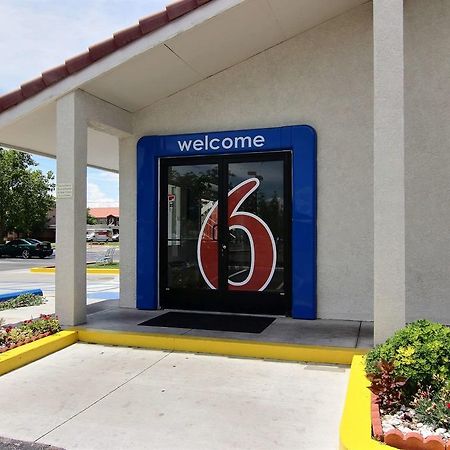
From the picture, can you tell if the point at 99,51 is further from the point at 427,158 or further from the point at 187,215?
the point at 427,158

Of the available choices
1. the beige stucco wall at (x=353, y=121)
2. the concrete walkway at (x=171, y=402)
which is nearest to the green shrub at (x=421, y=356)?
the concrete walkway at (x=171, y=402)

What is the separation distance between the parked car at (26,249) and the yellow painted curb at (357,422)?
99.4ft

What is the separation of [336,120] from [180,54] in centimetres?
259

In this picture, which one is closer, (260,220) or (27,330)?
(27,330)

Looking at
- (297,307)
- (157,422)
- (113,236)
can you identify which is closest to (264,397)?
(157,422)

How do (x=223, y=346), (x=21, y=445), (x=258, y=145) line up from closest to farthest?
1. (x=21, y=445)
2. (x=223, y=346)
3. (x=258, y=145)

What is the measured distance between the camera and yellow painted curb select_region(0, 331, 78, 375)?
5.46m

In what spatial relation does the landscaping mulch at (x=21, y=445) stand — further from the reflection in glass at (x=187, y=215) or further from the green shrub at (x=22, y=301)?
the green shrub at (x=22, y=301)

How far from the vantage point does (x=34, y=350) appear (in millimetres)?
5863

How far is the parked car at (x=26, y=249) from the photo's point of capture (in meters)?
31.4

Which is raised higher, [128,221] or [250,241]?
[128,221]

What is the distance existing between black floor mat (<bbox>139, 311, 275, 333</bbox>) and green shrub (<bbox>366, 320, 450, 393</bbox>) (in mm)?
2843

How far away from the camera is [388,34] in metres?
5.13

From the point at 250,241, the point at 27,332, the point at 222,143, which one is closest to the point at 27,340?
the point at 27,332
